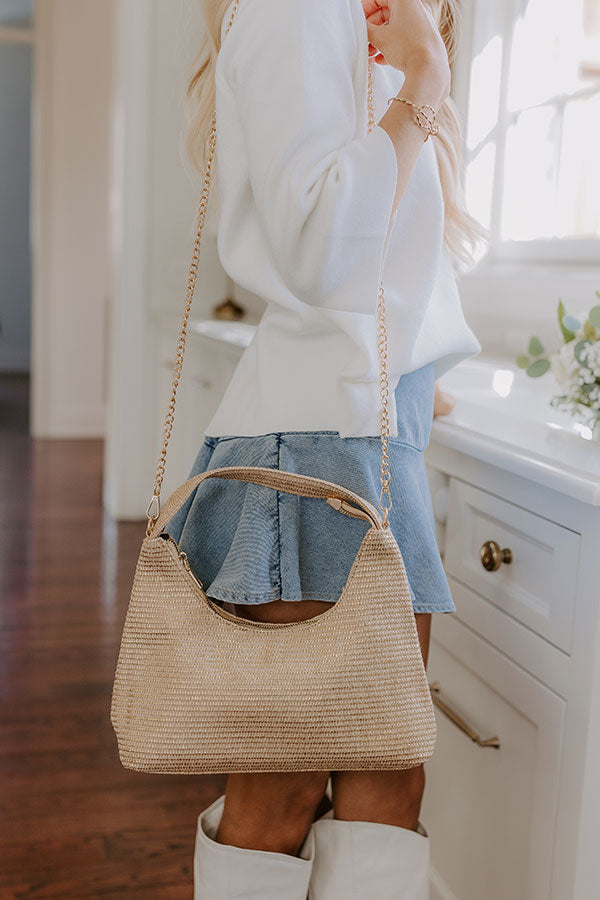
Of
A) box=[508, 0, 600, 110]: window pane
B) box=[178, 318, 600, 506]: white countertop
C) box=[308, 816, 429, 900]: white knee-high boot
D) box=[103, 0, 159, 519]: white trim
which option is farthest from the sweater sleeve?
box=[103, 0, 159, 519]: white trim

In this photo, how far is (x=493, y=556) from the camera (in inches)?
47.5

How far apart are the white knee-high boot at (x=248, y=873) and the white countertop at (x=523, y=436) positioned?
0.47m

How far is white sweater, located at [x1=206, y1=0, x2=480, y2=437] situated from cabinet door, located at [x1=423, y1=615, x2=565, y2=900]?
1.40 feet

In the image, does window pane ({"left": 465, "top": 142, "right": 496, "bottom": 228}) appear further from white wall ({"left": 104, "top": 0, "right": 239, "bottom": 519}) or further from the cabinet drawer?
the cabinet drawer

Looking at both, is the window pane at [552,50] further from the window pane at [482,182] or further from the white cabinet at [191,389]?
the white cabinet at [191,389]

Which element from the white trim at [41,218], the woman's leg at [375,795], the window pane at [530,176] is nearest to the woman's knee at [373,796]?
the woman's leg at [375,795]

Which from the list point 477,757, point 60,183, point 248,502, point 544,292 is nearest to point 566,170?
point 544,292

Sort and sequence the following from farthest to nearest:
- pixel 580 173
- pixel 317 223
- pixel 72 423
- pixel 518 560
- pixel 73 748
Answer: pixel 72 423
pixel 580 173
pixel 73 748
pixel 518 560
pixel 317 223

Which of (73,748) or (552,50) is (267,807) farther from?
(552,50)

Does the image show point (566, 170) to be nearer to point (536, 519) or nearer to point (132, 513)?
point (536, 519)

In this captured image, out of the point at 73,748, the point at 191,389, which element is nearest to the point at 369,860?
the point at 73,748

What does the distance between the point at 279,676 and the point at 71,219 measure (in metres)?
5.38

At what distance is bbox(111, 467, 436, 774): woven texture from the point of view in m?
0.87

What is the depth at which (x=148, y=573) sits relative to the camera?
911mm
